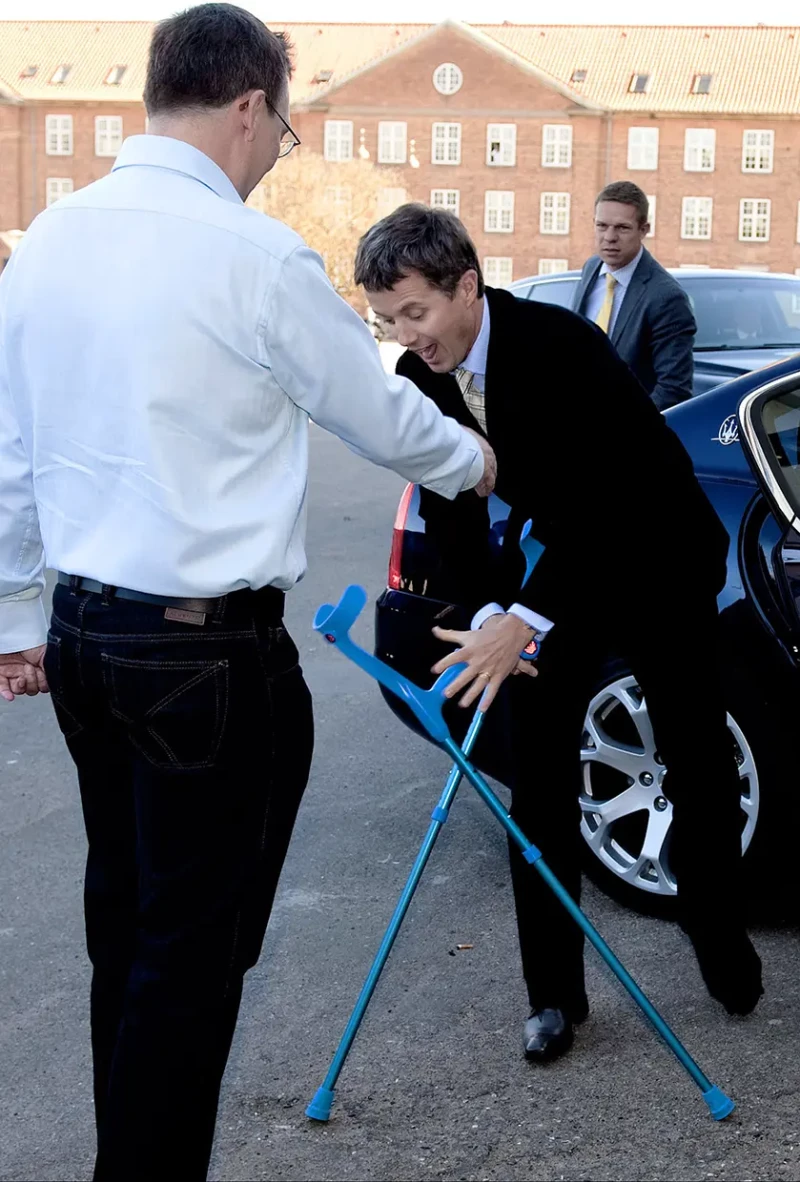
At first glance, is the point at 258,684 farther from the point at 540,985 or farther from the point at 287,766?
the point at 540,985

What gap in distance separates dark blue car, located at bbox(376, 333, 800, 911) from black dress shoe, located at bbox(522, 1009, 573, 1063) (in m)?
0.48

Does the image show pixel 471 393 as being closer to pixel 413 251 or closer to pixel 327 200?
pixel 413 251

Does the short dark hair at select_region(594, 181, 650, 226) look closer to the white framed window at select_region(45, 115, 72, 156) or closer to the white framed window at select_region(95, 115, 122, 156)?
the white framed window at select_region(95, 115, 122, 156)

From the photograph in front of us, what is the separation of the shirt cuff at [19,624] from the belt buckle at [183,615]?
1.72 feet

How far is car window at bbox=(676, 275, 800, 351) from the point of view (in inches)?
351

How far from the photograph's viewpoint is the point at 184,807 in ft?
7.90

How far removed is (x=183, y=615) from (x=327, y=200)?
217 ft

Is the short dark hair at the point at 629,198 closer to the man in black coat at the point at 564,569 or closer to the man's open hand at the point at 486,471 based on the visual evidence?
the man in black coat at the point at 564,569

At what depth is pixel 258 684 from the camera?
243cm

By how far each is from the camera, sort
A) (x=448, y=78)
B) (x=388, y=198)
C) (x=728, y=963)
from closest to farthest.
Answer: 1. (x=728, y=963)
2. (x=388, y=198)
3. (x=448, y=78)

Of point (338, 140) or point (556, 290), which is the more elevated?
point (338, 140)

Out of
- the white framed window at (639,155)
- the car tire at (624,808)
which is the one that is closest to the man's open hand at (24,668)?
the car tire at (624,808)

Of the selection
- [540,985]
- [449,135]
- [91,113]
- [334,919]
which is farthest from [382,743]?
[91,113]

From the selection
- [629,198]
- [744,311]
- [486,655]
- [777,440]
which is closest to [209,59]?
[486,655]
